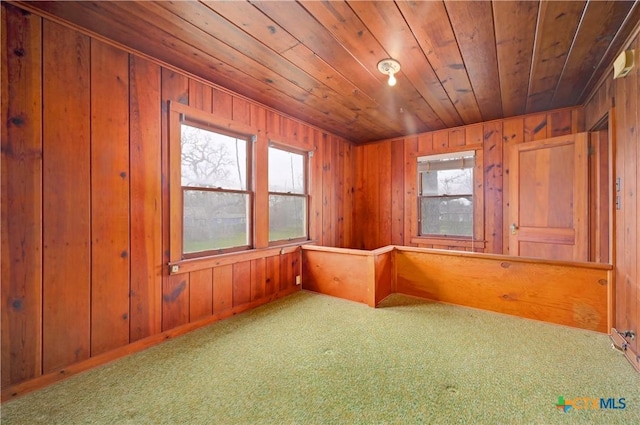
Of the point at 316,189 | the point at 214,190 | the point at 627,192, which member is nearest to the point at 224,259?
the point at 214,190

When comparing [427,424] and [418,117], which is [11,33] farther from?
[418,117]

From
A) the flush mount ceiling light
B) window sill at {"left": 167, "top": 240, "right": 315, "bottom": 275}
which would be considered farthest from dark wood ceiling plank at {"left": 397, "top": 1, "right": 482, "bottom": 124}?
window sill at {"left": 167, "top": 240, "right": 315, "bottom": 275}

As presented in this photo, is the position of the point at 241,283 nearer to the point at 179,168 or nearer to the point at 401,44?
the point at 179,168

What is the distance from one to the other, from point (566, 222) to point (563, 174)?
20.7 inches

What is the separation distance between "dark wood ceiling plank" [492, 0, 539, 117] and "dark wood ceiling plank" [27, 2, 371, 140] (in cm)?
167

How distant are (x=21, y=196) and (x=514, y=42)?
344cm

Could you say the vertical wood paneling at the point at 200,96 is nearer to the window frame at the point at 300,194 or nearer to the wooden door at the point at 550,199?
the window frame at the point at 300,194

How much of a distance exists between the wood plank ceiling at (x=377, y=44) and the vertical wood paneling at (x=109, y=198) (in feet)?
0.91

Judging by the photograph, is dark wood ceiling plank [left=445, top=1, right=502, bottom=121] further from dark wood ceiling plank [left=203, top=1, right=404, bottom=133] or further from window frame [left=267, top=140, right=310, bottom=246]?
window frame [left=267, top=140, right=310, bottom=246]

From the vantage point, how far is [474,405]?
1380 millimetres

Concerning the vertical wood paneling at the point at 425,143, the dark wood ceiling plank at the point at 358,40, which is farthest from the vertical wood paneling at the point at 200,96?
the vertical wood paneling at the point at 425,143

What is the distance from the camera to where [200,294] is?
2387 mm

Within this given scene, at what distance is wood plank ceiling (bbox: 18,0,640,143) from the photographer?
5.16 feet

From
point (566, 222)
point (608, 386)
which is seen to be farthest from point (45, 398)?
point (566, 222)
